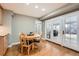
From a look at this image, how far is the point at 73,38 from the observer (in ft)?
14.2

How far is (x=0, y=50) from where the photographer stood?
3014 mm

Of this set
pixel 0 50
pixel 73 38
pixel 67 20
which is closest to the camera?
pixel 0 50

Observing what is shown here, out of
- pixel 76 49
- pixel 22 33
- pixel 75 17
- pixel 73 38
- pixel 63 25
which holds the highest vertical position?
pixel 75 17

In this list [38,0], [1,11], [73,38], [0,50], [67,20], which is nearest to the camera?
[38,0]

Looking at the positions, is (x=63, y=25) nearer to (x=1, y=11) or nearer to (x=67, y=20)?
(x=67, y=20)

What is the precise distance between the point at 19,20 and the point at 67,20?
2.45 m

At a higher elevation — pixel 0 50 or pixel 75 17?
pixel 75 17

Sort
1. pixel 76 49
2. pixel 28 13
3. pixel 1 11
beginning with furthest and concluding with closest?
pixel 76 49 → pixel 1 11 → pixel 28 13

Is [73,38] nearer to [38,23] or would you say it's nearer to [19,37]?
[38,23]

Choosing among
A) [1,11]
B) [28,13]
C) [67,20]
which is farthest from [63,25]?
[1,11]

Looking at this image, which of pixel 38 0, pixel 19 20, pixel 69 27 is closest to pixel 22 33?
pixel 19 20

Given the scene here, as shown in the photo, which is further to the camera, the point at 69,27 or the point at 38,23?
the point at 69,27

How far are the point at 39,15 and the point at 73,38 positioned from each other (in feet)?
6.60

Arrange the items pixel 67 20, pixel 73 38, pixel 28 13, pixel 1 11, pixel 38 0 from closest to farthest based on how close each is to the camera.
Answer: pixel 38 0 → pixel 28 13 → pixel 1 11 → pixel 73 38 → pixel 67 20
